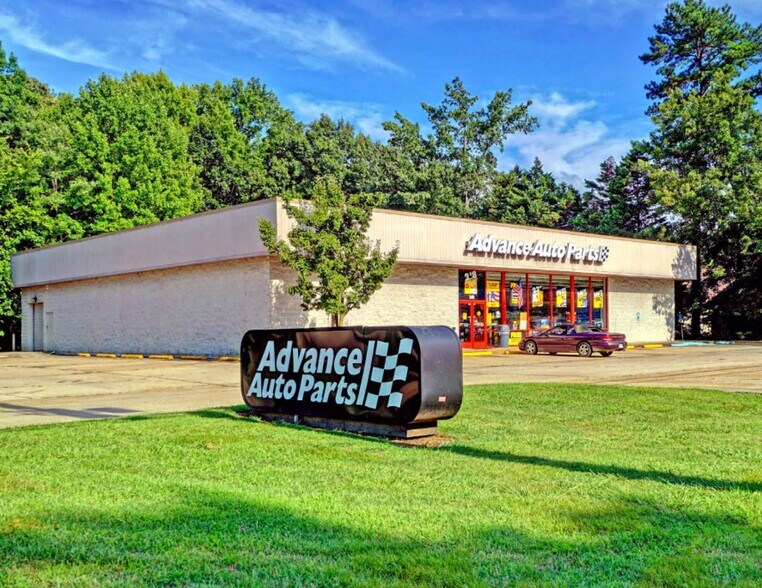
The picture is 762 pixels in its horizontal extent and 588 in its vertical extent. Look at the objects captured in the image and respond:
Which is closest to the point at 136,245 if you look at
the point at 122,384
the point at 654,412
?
the point at 122,384

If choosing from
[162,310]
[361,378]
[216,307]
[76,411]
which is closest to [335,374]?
[361,378]

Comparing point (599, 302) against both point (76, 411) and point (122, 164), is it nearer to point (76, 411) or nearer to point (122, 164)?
point (122, 164)

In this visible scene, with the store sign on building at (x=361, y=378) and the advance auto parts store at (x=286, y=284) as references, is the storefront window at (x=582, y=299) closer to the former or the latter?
the advance auto parts store at (x=286, y=284)

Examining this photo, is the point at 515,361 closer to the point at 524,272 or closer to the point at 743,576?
the point at 524,272

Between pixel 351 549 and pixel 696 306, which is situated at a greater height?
pixel 696 306

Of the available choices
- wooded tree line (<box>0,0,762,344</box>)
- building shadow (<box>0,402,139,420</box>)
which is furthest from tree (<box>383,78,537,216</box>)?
building shadow (<box>0,402,139,420</box>)

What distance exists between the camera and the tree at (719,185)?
4397 centimetres

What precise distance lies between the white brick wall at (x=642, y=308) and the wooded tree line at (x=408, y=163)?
17.0ft

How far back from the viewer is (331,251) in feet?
89.3

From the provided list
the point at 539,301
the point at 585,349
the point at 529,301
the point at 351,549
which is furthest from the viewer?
the point at 539,301

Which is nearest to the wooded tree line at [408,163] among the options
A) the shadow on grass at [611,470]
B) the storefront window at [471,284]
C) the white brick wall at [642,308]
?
the white brick wall at [642,308]

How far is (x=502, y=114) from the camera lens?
63125mm

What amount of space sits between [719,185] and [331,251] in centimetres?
2705

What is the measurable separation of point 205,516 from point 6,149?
153ft
